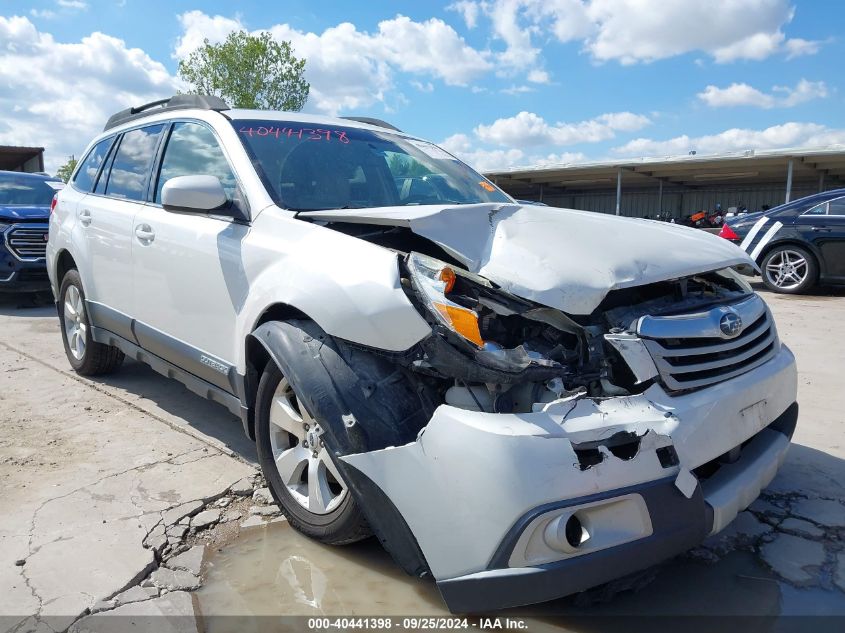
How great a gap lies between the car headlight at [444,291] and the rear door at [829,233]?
336 inches

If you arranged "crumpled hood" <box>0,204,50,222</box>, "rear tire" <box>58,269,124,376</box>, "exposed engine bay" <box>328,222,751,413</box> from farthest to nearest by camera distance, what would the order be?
1. "crumpled hood" <box>0,204,50,222</box>
2. "rear tire" <box>58,269,124,376</box>
3. "exposed engine bay" <box>328,222,751,413</box>

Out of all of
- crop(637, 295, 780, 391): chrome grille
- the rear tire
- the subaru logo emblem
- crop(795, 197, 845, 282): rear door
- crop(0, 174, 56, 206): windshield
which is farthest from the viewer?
crop(0, 174, 56, 206): windshield

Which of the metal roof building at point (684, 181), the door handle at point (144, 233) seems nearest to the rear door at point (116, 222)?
the door handle at point (144, 233)

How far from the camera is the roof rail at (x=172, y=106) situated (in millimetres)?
3650

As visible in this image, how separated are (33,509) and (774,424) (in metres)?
3.11

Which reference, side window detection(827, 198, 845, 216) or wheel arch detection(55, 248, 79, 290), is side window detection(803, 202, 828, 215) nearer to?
side window detection(827, 198, 845, 216)

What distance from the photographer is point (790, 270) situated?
9.23 m

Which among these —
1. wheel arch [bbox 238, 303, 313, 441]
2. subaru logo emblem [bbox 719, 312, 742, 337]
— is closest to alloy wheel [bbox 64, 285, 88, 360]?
wheel arch [bbox 238, 303, 313, 441]

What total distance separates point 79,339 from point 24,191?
569cm

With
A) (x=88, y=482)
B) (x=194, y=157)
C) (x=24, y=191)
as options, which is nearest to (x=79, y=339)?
(x=88, y=482)

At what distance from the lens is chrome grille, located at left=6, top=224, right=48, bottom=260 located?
27.1ft

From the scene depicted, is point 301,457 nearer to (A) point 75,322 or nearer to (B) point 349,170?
(B) point 349,170

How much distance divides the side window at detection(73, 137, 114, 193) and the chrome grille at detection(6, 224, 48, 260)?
3.90m

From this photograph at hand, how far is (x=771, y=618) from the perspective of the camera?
218 centimetres
